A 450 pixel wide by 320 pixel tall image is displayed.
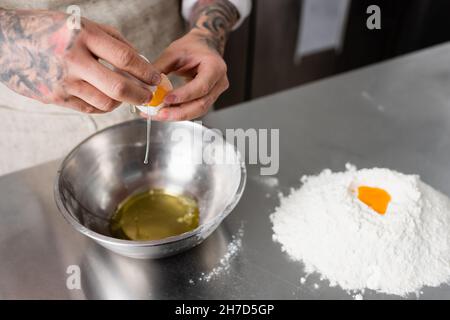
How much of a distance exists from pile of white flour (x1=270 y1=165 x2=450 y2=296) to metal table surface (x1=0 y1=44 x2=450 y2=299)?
0.03 m

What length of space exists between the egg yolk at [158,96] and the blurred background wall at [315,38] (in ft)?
3.16

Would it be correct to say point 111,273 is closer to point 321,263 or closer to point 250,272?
point 250,272

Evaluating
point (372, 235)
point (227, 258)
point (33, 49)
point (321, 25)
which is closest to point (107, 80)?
point (33, 49)

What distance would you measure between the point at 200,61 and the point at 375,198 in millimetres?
406

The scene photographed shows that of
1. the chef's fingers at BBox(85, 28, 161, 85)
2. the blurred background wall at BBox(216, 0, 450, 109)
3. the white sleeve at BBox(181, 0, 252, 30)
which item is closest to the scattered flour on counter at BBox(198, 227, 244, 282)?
the chef's fingers at BBox(85, 28, 161, 85)

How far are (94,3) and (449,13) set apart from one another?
59.5 inches

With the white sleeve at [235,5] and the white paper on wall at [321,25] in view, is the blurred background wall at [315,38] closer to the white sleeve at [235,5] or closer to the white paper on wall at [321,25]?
the white paper on wall at [321,25]

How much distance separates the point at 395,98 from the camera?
1.15 meters

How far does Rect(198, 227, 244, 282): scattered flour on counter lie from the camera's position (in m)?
0.75

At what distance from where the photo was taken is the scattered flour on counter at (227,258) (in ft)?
2.46

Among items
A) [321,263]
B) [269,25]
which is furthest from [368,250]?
[269,25]

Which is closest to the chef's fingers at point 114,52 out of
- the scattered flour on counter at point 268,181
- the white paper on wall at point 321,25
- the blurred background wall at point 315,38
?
the scattered flour on counter at point 268,181

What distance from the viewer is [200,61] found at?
831 millimetres

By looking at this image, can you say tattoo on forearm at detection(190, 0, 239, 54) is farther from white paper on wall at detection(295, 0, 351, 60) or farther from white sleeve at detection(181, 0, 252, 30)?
white paper on wall at detection(295, 0, 351, 60)
